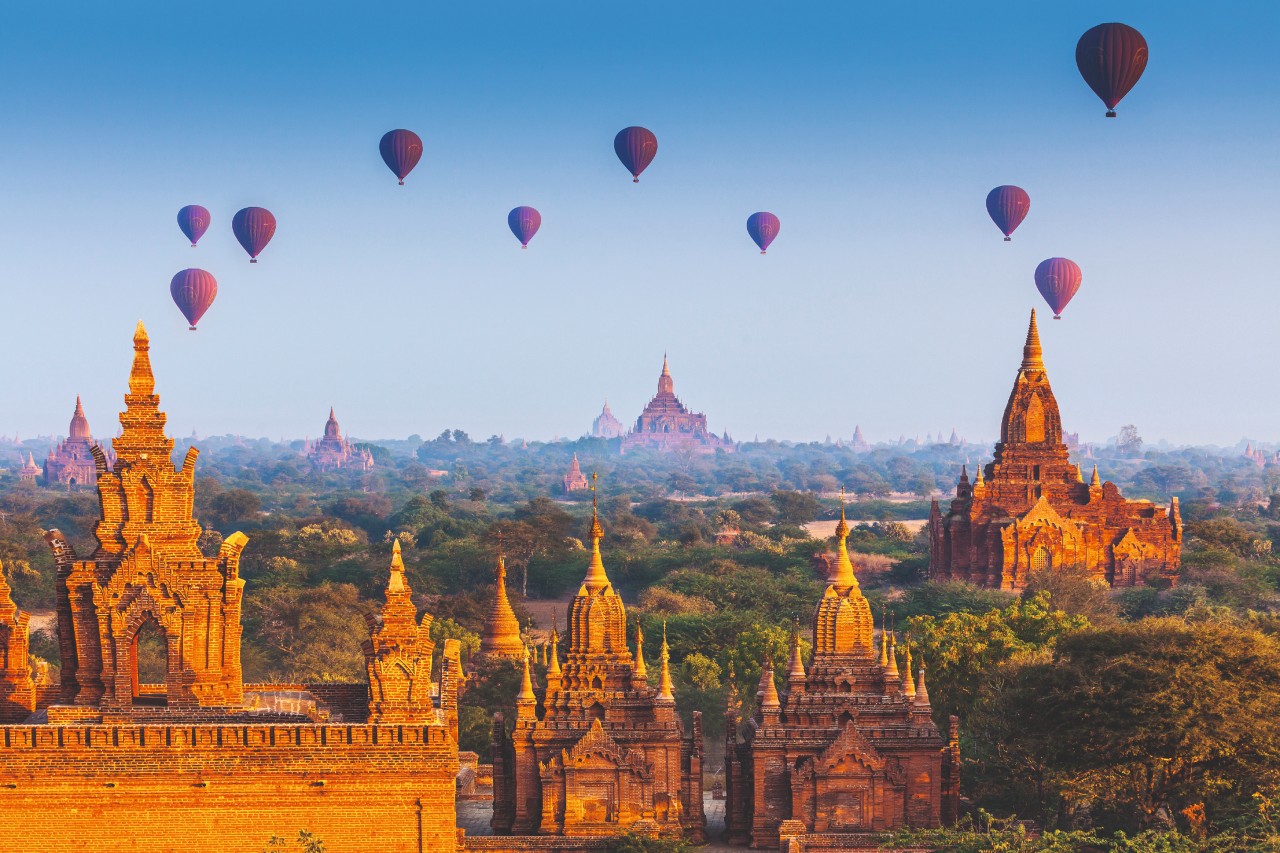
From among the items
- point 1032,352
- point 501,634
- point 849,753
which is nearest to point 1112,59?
point 1032,352

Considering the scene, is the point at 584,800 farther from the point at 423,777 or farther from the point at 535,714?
the point at 423,777

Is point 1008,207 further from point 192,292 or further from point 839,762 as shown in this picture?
point 839,762

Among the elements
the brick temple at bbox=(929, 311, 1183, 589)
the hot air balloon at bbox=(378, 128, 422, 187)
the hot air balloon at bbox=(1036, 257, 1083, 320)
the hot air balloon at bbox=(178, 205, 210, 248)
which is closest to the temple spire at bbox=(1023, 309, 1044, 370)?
the brick temple at bbox=(929, 311, 1183, 589)

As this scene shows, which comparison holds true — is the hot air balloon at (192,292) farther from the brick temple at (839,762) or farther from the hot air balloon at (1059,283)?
the brick temple at (839,762)

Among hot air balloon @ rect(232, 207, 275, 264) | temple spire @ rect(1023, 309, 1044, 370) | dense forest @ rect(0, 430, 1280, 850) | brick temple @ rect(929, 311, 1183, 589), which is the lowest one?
dense forest @ rect(0, 430, 1280, 850)

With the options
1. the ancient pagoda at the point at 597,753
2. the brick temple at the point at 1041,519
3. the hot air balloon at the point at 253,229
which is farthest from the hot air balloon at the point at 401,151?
the ancient pagoda at the point at 597,753

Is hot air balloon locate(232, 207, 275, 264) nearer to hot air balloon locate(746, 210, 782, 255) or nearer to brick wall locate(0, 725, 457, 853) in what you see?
hot air balloon locate(746, 210, 782, 255)
